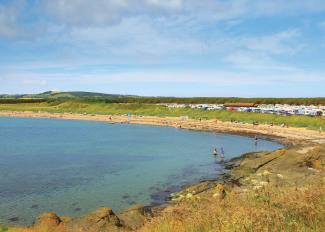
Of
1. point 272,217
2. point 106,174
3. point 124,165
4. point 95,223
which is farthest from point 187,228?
point 124,165

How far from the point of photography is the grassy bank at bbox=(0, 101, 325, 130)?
89988 millimetres

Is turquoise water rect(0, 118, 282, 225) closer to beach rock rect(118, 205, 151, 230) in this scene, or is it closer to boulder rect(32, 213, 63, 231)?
beach rock rect(118, 205, 151, 230)

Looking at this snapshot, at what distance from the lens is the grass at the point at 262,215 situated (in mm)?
7786

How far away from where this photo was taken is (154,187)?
37.2m

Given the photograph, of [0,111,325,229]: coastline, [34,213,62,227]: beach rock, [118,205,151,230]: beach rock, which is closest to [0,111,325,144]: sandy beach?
[0,111,325,229]: coastline

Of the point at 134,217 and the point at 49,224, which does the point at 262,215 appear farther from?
the point at 134,217

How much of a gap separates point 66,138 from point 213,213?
79005 mm

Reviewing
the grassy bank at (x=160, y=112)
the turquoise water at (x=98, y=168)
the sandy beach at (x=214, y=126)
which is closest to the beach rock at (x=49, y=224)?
the turquoise water at (x=98, y=168)

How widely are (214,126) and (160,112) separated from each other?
3640 cm

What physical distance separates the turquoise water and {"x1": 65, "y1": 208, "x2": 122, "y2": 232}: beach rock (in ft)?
23.1

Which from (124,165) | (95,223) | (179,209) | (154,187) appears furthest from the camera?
(124,165)

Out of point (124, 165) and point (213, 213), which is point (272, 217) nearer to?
point (213, 213)

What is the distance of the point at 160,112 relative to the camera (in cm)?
13375

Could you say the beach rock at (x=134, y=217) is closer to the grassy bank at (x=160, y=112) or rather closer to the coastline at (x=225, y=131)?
the coastline at (x=225, y=131)
